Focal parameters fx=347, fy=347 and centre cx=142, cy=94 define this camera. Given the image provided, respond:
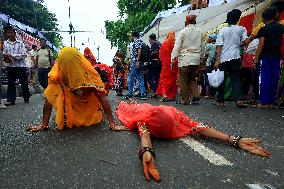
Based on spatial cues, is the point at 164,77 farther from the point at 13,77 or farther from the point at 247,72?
the point at 13,77

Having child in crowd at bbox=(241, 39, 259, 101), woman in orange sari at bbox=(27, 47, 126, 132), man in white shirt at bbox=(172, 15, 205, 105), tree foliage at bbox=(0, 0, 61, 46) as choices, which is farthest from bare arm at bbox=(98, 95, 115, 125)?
tree foliage at bbox=(0, 0, 61, 46)

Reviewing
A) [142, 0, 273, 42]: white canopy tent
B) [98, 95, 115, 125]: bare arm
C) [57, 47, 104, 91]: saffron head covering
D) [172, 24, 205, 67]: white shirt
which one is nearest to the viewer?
[57, 47, 104, 91]: saffron head covering

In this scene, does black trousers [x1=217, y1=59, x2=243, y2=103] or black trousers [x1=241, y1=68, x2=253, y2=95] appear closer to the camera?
black trousers [x1=217, y1=59, x2=243, y2=103]

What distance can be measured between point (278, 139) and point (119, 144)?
1736 mm

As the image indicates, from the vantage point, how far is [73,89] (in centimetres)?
428

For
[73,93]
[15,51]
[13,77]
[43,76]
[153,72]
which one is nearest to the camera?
[73,93]

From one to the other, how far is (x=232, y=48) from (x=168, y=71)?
2.70 m

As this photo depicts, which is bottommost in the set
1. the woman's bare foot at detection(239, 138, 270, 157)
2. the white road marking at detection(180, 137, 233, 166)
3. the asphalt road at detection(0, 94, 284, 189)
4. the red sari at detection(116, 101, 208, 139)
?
the asphalt road at detection(0, 94, 284, 189)

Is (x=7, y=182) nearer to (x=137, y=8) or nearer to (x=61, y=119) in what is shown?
(x=61, y=119)

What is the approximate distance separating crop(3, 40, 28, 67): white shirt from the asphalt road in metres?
4.15

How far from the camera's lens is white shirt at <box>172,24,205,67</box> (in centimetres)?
776

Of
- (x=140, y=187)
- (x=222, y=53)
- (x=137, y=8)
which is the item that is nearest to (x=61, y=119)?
(x=140, y=187)

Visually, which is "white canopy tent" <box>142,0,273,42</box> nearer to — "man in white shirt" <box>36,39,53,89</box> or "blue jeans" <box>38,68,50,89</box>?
"man in white shirt" <box>36,39,53,89</box>

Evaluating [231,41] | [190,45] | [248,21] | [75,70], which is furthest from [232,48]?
[75,70]
